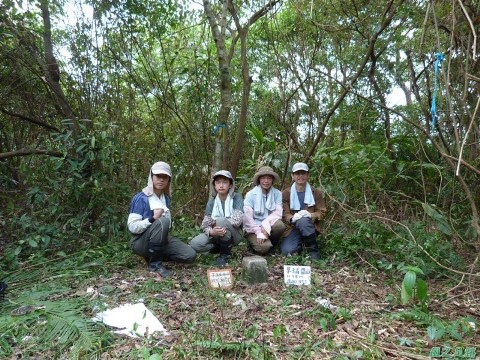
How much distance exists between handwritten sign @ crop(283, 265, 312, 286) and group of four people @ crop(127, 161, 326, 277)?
29.4 inches

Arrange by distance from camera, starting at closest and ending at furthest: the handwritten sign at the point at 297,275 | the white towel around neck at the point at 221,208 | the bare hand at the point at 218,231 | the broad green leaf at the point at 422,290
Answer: the broad green leaf at the point at 422,290 < the handwritten sign at the point at 297,275 < the bare hand at the point at 218,231 < the white towel around neck at the point at 221,208

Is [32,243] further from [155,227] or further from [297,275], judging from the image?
[297,275]

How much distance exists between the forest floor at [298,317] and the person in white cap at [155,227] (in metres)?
0.17

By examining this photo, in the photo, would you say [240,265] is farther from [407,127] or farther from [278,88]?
[407,127]

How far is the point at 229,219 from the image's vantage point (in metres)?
4.30

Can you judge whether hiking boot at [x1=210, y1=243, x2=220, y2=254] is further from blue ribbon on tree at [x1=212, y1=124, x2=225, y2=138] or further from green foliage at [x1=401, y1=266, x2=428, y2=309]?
green foliage at [x1=401, y1=266, x2=428, y2=309]

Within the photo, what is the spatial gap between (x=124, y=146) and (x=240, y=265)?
225 centimetres

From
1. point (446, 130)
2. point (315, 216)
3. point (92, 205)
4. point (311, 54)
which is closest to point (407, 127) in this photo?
point (446, 130)

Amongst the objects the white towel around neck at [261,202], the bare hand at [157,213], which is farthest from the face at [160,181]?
the white towel around neck at [261,202]

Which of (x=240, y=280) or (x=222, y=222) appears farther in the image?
(x=222, y=222)

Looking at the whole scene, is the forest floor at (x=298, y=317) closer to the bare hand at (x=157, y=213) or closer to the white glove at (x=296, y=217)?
the bare hand at (x=157, y=213)

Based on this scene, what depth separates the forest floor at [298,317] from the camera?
252 centimetres

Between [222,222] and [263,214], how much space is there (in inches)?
22.9

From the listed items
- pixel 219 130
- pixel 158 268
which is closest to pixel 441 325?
pixel 158 268
